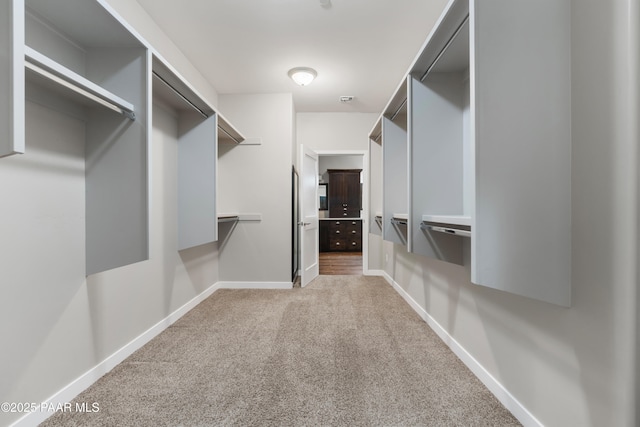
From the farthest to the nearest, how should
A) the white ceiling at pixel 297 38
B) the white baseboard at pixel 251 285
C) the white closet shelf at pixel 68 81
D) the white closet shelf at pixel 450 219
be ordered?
the white baseboard at pixel 251 285
the white ceiling at pixel 297 38
the white closet shelf at pixel 450 219
the white closet shelf at pixel 68 81

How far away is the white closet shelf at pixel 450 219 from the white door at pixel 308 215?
2239 mm

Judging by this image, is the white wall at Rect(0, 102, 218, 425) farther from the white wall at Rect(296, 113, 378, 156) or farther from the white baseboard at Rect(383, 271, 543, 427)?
the white wall at Rect(296, 113, 378, 156)

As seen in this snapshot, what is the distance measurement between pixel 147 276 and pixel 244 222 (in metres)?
1.68

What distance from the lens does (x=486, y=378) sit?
163 centimetres

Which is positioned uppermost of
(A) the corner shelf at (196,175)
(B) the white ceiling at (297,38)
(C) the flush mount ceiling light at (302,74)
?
(B) the white ceiling at (297,38)

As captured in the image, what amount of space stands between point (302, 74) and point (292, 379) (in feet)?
9.65

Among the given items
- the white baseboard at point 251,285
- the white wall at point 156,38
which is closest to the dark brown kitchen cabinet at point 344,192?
the white baseboard at point 251,285

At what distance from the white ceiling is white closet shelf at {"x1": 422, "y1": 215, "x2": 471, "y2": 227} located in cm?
165

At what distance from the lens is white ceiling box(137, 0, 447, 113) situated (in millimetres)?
2178

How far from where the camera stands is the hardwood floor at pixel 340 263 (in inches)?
195

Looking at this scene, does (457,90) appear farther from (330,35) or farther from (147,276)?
(147,276)

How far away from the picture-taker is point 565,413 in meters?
1.12

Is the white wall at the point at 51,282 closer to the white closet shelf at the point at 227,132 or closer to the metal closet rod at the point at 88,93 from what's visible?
the metal closet rod at the point at 88,93

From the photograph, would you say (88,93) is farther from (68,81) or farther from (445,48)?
(445,48)
